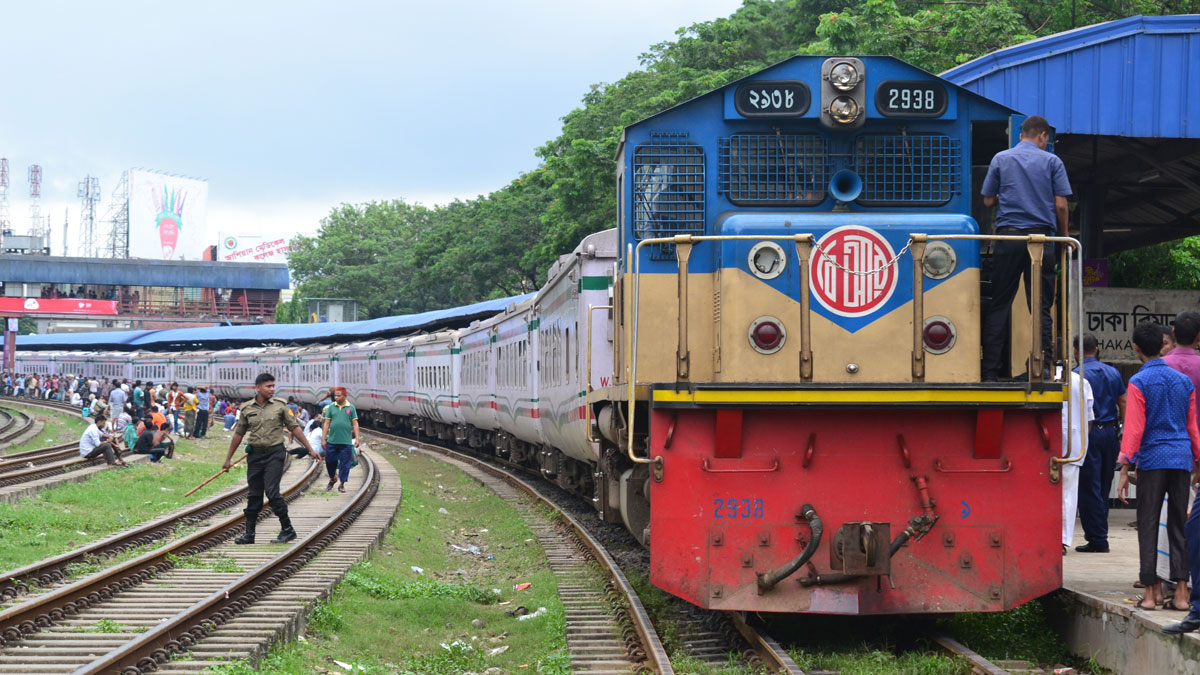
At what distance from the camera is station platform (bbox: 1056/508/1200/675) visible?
611 cm

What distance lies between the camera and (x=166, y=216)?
10688 cm

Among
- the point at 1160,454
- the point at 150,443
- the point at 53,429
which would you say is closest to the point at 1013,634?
the point at 1160,454

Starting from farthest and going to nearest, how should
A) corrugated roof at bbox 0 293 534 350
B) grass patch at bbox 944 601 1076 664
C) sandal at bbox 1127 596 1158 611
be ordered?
corrugated roof at bbox 0 293 534 350 < grass patch at bbox 944 601 1076 664 < sandal at bbox 1127 596 1158 611

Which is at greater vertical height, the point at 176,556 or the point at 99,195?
the point at 99,195

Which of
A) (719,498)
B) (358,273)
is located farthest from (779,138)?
(358,273)

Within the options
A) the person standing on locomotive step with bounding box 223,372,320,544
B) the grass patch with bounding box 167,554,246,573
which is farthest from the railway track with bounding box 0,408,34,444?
the person standing on locomotive step with bounding box 223,372,320,544

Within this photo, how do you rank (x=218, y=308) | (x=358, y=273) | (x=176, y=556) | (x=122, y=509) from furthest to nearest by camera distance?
(x=218, y=308) < (x=358, y=273) < (x=122, y=509) < (x=176, y=556)

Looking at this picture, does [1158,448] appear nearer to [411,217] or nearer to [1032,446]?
[1032,446]

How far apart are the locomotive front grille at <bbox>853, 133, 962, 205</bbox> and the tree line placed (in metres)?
12.1

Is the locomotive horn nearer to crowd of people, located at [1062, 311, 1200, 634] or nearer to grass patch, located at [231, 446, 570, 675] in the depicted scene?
crowd of people, located at [1062, 311, 1200, 634]

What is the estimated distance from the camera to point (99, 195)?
128m

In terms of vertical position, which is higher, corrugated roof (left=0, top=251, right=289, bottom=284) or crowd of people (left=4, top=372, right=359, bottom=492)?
corrugated roof (left=0, top=251, right=289, bottom=284)

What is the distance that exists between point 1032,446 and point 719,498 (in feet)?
5.99

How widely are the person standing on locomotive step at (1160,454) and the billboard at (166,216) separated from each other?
105m
